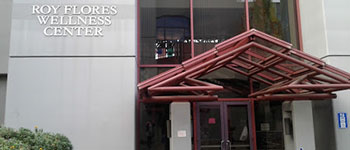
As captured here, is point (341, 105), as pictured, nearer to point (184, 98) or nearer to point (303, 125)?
point (303, 125)

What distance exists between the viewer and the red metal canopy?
8180 millimetres

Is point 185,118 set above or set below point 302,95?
below

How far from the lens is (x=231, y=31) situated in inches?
424

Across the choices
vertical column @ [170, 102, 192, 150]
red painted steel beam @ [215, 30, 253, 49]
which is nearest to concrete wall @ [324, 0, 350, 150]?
red painted steel beam @ [215, 30, 253, 49]

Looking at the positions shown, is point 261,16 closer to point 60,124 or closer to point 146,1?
point 146,1

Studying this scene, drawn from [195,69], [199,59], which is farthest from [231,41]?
[195,69]

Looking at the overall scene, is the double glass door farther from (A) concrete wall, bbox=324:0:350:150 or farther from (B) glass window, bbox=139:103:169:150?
(A) concrete wall, bbox=324:0:350:150

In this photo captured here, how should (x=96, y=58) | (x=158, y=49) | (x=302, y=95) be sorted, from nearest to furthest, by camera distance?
(x=302, y=95)
(x=96, y=58)
(x=158, y=49)

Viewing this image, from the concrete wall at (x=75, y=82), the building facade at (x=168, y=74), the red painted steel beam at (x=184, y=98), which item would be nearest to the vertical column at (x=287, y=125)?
the building facade at (x=168, y=74)

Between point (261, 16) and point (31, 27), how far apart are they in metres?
7.12

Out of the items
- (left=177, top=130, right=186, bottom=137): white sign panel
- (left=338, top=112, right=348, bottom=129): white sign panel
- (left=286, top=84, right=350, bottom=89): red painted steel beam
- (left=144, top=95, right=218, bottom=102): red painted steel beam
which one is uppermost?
(left=286, top=84, right=350, bottom=89): red painted steel beam

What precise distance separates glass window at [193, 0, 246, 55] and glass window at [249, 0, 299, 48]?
44 cm

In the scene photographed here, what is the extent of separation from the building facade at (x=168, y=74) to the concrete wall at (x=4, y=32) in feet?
0.17

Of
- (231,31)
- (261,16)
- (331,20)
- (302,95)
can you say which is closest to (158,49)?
(231,31)
